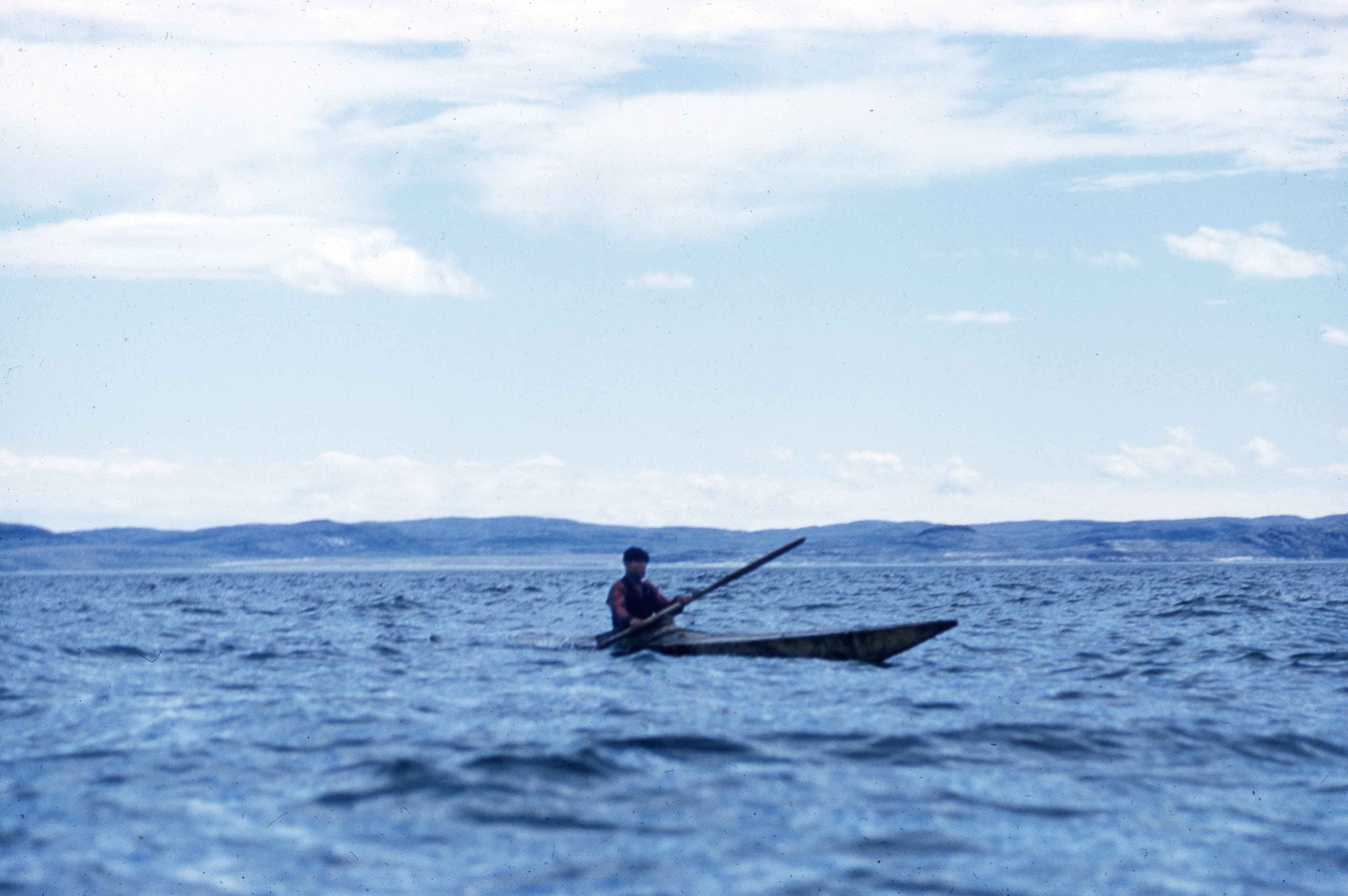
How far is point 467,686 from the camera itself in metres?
12.9

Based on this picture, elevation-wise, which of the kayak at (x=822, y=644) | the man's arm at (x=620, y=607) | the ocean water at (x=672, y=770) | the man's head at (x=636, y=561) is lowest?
the ocean water at (x=672, y=770)

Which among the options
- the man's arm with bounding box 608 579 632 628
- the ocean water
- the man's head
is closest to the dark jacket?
the man's arm with bounding box 608 579 632 628

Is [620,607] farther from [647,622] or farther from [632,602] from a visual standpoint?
[647,622]

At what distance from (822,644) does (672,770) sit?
21.9 ft

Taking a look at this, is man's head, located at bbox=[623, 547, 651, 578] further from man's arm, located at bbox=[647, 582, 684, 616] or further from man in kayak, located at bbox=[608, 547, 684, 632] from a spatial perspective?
man's arm, located at bbox=[647, 582, 684, 616]

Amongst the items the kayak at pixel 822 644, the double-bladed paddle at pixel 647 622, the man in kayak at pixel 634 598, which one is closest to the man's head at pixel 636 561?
the man in kayak at pixel 634 598

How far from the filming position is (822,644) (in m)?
14.8

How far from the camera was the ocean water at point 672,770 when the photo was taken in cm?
609

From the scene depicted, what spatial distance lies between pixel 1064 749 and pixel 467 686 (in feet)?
21.6

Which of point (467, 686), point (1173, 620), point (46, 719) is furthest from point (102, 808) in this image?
point (1173, 620)

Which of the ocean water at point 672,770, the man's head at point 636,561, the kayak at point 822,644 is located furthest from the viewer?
the man's head at point 636,561

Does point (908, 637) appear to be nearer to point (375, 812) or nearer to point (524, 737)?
point (524, 737)

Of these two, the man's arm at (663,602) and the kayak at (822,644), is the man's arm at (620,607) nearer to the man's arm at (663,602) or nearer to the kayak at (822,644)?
the man's arm at (663,602)

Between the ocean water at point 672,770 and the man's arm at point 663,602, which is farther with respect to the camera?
the man's arm at point 663,602
